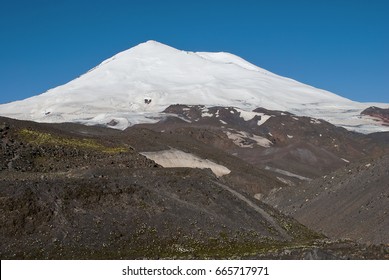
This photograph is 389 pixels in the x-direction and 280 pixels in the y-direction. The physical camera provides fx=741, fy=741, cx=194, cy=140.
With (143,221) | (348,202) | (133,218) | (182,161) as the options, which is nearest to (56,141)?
(348,202)

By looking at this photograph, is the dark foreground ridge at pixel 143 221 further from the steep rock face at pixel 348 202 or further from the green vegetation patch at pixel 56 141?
the green vegetation patch at pixel 56 141

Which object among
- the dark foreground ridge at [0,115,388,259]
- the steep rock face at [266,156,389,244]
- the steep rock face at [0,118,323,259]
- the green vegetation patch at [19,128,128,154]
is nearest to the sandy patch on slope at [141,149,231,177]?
the steep rock face at [266,156,389,244]

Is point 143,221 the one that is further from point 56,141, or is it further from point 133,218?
point 56,141

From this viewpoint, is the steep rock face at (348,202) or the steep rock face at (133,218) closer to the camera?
the steep rock face at (133,218)

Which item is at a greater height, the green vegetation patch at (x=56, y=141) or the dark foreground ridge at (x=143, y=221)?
the green vegetation patch at (x=56, y=141)

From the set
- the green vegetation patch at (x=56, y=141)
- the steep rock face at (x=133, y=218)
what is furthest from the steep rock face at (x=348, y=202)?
the green vegetation patch at (x=56, y=141)

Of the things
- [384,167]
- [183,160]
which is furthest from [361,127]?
[384,167]

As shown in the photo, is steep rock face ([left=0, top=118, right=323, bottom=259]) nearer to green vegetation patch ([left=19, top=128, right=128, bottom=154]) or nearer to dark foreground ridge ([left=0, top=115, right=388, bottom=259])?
dark foreground ridge ([left=0, top=115, right=388, bottom=259])

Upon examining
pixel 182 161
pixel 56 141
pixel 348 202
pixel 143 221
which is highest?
pixel 182 161
